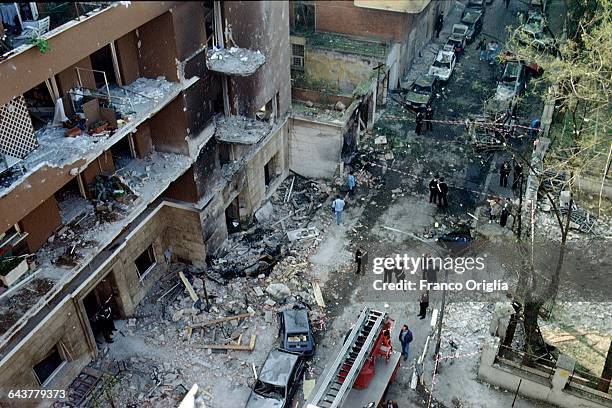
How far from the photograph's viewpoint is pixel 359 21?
38625 mm

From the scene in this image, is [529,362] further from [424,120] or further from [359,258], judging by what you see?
[424,120]

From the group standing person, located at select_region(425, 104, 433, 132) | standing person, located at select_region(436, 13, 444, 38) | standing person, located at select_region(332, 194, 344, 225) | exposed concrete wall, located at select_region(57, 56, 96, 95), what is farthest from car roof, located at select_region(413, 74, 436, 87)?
exposed concrete wall, located at select_region(57, 56, 96, 95)

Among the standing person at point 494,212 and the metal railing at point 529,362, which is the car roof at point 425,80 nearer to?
the standing person at point 494,212

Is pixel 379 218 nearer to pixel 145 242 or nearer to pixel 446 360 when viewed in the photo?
pixel 446 360

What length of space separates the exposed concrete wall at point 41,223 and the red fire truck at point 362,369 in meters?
10.9

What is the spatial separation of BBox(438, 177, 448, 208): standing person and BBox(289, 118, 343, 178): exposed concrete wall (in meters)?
5.60

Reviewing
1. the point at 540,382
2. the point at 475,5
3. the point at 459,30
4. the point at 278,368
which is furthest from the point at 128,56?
the point at 475,5

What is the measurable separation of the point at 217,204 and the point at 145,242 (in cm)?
366

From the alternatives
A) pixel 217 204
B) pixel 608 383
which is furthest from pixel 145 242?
pixel 608 383

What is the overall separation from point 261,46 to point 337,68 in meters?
13.0

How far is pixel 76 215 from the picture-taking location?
22703mm

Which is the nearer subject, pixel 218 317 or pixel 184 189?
pixel 218 317

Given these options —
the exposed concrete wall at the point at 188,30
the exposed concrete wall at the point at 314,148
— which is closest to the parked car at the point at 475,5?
the exposed concrete wall at the point at 314,148

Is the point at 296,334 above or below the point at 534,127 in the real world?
below
